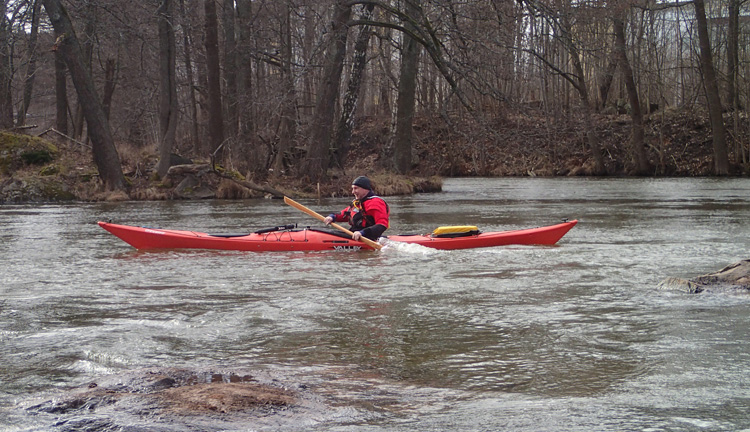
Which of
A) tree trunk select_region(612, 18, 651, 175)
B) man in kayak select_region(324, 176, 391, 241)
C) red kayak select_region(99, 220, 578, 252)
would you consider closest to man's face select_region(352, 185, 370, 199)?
man in kayak select_region(324, 176, 391, 241)

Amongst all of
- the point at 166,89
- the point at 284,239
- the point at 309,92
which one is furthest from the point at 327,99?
the point at 284,239

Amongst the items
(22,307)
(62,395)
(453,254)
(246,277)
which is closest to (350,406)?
(62,395)

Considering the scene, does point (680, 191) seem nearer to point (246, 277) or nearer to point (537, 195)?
point (537, 195)

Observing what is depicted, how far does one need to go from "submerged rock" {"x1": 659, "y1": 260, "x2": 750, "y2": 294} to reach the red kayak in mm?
3186

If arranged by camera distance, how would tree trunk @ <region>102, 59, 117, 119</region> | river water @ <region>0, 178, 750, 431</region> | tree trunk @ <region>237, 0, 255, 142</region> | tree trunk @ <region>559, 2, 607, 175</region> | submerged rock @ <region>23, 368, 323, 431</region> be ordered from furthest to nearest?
tree trunk @ <region>102, 59, 117, 119</region>
tree trunk @ <region>237, 0, 255, 142</region>
tree trunk @ <region>559, 2, 607, 175</region>
river water @ <region>0, 178, 750, 431</region>
submerged rock @ <region>23, 368, 323, 431</region>

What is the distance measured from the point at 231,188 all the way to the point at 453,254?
34.4 feet

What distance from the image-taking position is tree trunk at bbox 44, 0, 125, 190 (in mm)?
16500

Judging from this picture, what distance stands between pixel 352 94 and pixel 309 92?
2926 mm

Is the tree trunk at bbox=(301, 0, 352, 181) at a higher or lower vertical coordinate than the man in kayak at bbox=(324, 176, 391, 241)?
higher

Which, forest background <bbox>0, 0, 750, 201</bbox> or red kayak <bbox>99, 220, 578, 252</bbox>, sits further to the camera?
forest background <bbox>0, 0, 750, 201</bbox>

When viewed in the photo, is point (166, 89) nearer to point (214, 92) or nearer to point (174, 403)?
point (214, 92)

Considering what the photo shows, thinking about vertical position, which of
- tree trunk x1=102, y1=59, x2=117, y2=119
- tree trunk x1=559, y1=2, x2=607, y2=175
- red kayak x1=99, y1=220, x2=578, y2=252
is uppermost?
tree trunk x1=102, y1=59, x2=117, y2=119

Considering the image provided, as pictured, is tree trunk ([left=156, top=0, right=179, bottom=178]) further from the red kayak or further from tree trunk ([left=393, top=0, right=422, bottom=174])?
the red kayak

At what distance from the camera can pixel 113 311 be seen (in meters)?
5.84
